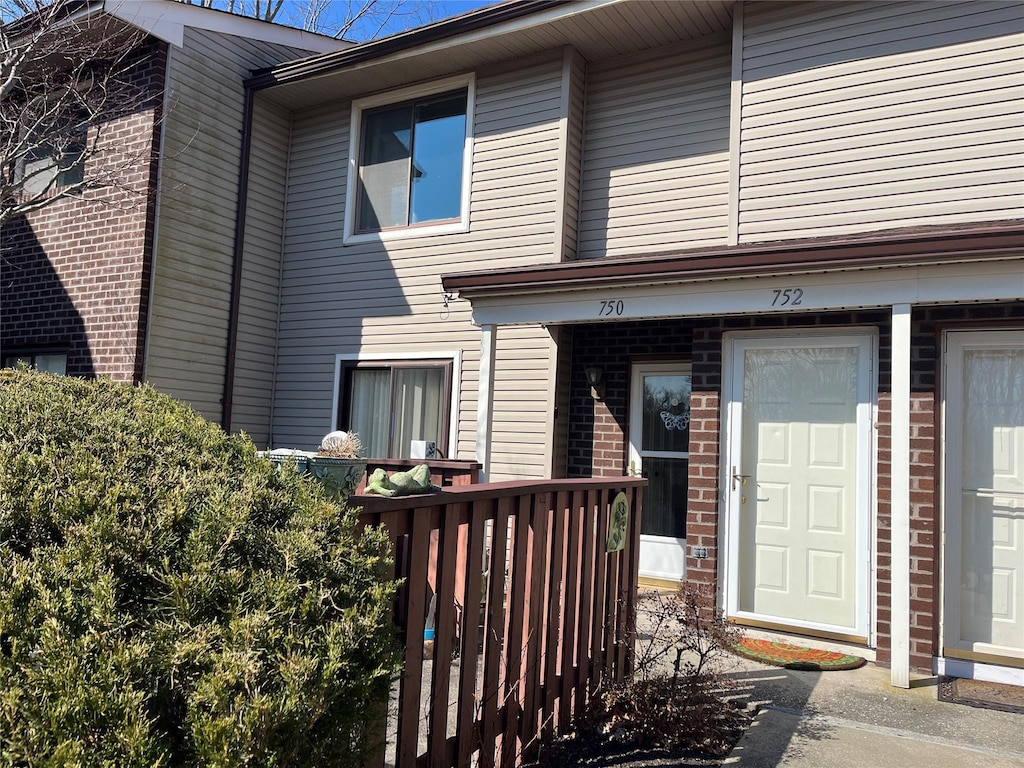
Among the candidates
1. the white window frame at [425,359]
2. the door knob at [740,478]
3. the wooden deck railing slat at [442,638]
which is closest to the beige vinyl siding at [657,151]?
the white window frame at [425,359]

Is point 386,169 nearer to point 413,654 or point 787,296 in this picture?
point 787,296

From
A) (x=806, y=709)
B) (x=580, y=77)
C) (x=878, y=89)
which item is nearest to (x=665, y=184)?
(x=580, y=77)

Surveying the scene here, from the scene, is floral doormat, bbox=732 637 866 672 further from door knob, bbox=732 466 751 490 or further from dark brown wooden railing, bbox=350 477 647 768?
dark brown wooden railing, bbox=350 477 647 768

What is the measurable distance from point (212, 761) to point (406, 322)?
7.29 metres

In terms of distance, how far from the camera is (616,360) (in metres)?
7.55

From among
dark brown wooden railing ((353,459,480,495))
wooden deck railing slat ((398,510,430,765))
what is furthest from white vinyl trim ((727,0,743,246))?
wooden deck railing slat ((398,510,430,765))

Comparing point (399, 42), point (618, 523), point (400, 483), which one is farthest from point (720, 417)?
point (399, 42)

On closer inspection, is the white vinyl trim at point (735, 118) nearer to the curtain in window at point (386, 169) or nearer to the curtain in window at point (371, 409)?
the curtain in window at point (386, 169)

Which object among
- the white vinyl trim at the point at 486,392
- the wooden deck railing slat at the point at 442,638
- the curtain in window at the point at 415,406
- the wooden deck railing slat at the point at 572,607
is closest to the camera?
the wooden deck railing slat at the point at 442,638

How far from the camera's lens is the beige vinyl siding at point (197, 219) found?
822 centimetres

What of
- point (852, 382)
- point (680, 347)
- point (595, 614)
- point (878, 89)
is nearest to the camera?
point (595, 614)

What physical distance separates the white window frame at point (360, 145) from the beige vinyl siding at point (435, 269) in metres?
0.08

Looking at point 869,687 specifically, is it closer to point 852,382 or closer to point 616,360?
point 852,382

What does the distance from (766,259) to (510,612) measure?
330cm
